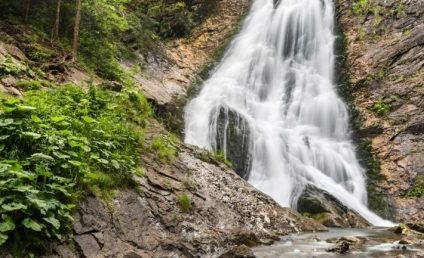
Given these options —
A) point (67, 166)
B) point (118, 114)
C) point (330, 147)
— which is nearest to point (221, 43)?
point (330, 147)

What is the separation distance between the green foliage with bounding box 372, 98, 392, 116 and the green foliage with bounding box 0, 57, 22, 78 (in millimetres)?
12436

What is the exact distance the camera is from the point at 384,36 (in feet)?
61.7

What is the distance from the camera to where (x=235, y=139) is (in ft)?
45.9

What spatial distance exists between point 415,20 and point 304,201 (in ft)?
36.5

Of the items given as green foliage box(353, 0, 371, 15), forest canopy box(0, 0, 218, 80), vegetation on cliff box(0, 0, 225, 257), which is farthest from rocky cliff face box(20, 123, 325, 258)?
green foliage box(353, 0, 371, 15)

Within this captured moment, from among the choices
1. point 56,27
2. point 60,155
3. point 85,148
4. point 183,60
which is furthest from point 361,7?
point 60,155

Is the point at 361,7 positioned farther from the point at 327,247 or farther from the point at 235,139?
the point at 327,247

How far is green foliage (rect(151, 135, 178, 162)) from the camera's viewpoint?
891 cm

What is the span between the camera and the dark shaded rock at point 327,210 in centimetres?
1112

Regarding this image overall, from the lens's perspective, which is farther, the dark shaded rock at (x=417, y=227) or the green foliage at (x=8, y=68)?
the dark shaded rock at (x=417, y=227)

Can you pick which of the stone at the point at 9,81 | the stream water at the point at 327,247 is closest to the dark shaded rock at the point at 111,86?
the stone at the point at 9,81

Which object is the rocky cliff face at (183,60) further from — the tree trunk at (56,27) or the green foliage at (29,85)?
the green foliage at (29,85)

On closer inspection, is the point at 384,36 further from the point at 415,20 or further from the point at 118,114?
the point at 118,114

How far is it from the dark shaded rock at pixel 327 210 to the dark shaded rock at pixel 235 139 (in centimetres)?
222
